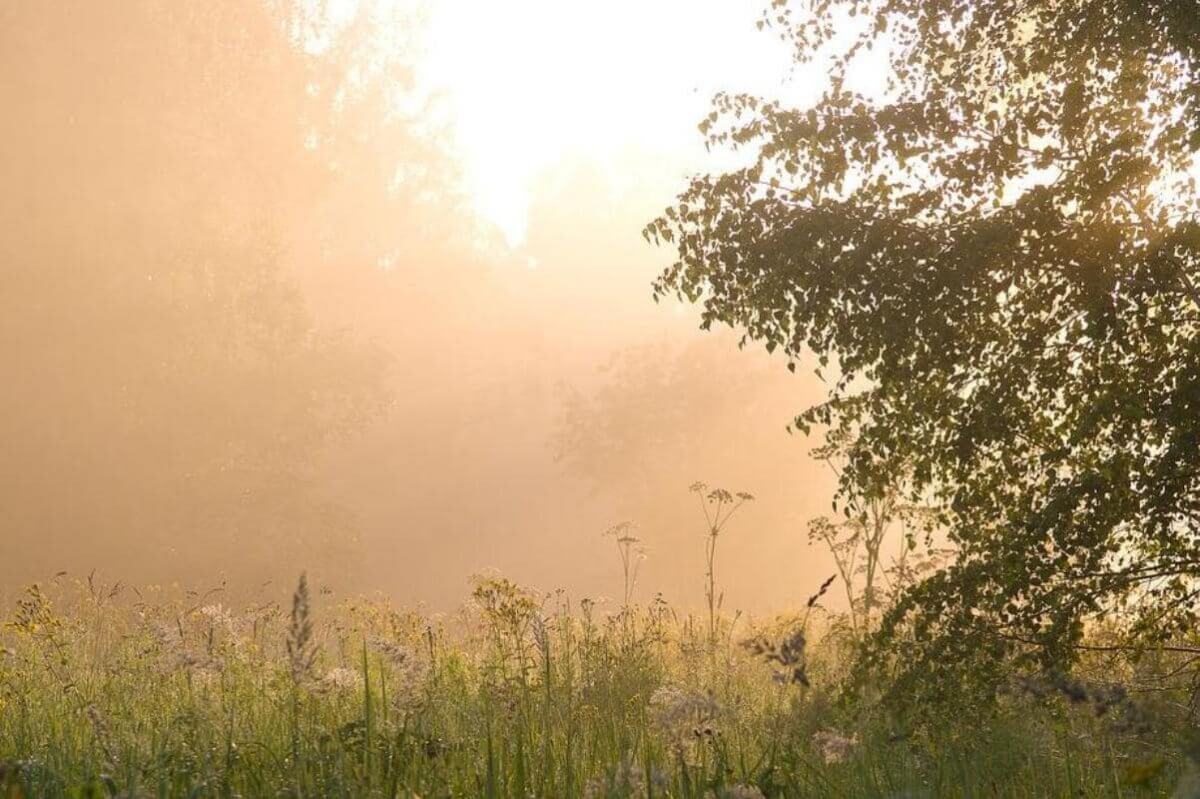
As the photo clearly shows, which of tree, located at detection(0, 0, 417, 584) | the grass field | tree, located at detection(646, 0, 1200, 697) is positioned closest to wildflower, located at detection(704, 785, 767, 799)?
the grass field

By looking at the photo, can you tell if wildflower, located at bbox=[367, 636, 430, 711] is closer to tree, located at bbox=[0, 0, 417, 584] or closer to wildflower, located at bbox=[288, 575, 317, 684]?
wildflower, located at bbox=[288, 575, 317, 684]

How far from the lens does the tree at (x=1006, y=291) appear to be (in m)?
7.60

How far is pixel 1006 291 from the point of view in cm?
812

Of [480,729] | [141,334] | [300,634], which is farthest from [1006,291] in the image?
[141,334]

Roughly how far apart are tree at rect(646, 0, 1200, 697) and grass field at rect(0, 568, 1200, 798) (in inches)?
40.9

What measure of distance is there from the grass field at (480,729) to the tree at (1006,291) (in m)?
1.04

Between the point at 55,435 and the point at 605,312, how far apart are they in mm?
39349

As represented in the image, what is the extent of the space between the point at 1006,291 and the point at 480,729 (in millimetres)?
4770

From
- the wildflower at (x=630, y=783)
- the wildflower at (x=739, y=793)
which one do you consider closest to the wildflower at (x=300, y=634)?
the wildflower at (x=630, y=783)

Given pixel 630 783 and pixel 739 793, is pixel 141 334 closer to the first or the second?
pixel 630 783

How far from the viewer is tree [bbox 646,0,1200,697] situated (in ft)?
24.9

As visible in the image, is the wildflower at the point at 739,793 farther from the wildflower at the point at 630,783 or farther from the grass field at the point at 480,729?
the wildflower at the point at 630,783

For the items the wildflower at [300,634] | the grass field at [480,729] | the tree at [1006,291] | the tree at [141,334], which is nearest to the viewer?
the wildflower at [300,634]

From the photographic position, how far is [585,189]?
70.9 m
